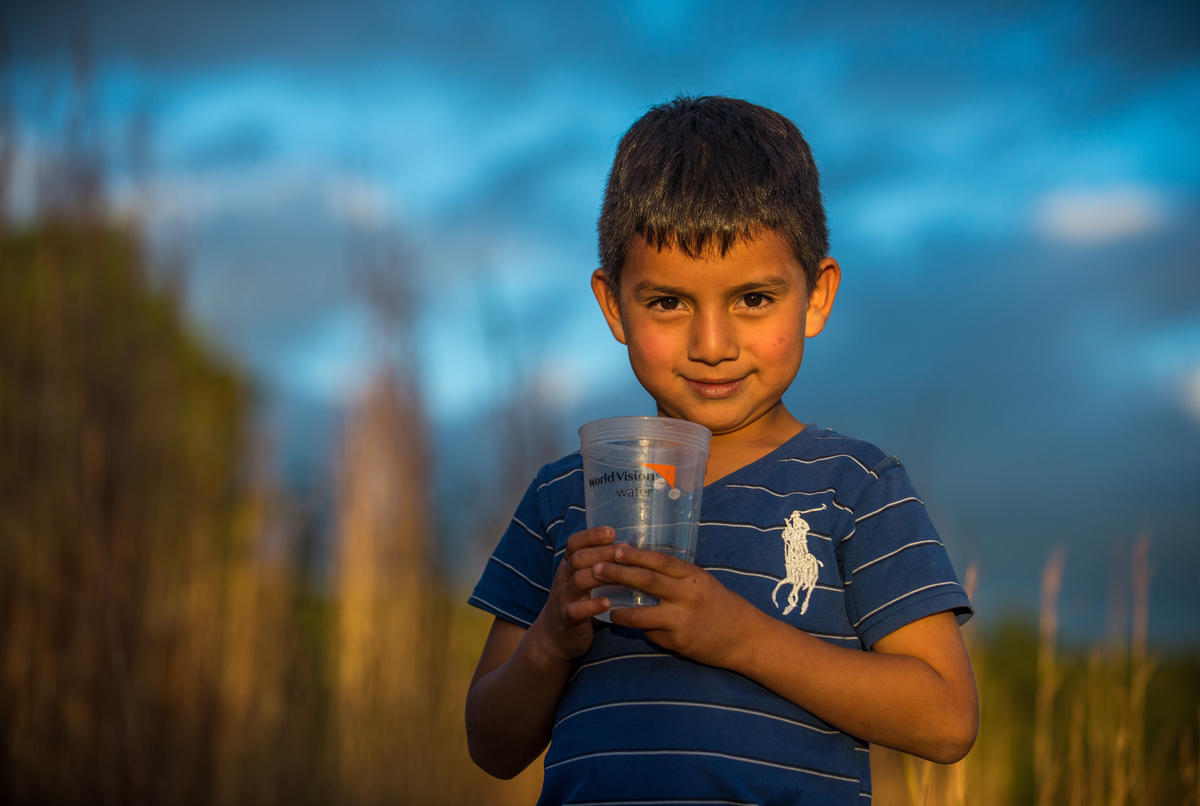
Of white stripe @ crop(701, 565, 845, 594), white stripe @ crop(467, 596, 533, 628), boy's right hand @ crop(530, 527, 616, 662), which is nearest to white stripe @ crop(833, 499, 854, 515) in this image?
white stripe @ crop(701, 565, 845, 594)

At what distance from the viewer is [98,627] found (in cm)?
431

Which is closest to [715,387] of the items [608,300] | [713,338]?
[713,338]

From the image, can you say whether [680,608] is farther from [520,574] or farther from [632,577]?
[520,574]

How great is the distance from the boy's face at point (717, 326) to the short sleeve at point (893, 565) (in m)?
0.24

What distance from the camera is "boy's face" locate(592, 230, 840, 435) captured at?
1542mm

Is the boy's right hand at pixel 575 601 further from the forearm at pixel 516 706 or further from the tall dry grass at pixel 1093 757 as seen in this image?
the tall dry grass at pixel 1093 757

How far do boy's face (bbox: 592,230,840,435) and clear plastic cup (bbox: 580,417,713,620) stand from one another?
0.16 meters

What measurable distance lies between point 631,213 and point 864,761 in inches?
37.8

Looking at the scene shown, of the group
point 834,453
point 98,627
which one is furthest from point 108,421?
point 834,453

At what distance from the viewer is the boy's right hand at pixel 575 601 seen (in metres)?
1.29

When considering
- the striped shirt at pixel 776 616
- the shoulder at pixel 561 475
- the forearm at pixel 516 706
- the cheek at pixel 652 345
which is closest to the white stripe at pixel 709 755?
the striped shirt at pixel 776 616

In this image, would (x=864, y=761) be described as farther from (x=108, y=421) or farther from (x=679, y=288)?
(x=108, y=421)

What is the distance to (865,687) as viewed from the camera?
139cm

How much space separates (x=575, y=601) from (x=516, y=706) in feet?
1.12
